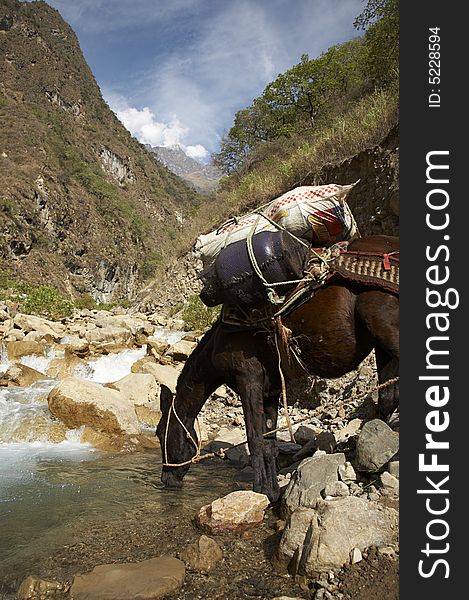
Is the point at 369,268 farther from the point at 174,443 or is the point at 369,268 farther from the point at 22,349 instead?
the point at 22,349

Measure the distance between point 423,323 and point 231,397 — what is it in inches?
271

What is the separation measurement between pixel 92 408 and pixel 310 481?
4846 millimetres

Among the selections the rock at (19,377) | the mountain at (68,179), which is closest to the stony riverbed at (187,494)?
the rock at (19,377)

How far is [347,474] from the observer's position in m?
3.16

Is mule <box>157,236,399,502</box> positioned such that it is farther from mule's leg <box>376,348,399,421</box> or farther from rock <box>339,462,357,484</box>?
rock <box>339,462,357,484</box>

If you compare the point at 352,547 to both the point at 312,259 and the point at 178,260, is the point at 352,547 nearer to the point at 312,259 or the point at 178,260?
the point at 312,259

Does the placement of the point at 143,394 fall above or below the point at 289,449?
above

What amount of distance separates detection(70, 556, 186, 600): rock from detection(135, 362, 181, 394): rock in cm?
656

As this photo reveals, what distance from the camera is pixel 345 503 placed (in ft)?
8.31

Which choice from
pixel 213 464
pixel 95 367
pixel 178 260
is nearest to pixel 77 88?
pixel 178 260

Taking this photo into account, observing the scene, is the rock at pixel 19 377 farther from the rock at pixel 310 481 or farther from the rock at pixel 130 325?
the rock at pixel 310 481

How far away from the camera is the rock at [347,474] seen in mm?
3131

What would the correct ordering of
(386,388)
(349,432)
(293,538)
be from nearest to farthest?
(293,538)
(386,388)
(349,432)

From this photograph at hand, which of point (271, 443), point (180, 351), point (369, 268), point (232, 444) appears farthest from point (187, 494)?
point (180, 351)
